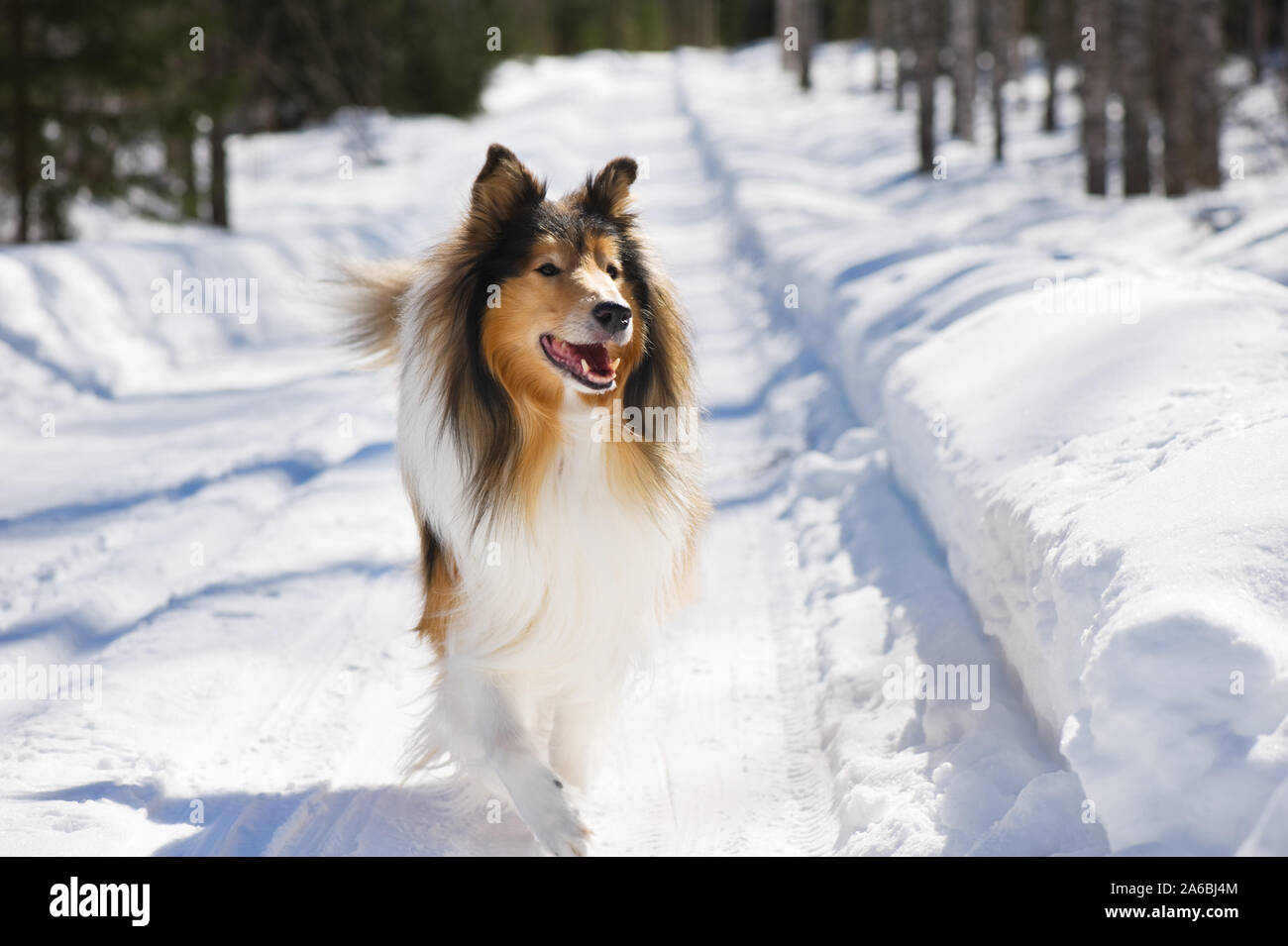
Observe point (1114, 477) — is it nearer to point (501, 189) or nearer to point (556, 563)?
point (556, 563)

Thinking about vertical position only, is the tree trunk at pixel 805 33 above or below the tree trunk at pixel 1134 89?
above

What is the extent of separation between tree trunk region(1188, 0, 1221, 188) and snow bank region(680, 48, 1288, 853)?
10.4 feet

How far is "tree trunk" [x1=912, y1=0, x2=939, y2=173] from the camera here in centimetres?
1628

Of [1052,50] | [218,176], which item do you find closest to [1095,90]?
[1052,50]

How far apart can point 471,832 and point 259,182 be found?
647 inches

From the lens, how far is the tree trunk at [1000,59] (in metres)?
18.1

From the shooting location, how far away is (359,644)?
4.18 metres

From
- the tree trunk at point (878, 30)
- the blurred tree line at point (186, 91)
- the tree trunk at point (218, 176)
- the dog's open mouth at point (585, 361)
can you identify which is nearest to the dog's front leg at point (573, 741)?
the dog's open mouth at point (585, 361)

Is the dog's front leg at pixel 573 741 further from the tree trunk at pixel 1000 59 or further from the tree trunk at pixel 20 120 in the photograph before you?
the tree trunk at pixel 1000 59

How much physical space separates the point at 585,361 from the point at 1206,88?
11.5 meters

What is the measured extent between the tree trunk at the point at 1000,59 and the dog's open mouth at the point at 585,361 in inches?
663

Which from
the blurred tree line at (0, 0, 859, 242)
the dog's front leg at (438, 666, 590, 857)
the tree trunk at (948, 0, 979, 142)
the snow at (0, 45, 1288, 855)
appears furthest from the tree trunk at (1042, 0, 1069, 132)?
the dog's front leg at (438, 666, 590, 857)

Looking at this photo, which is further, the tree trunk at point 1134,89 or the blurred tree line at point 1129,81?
the tree trunk at point 1134,89

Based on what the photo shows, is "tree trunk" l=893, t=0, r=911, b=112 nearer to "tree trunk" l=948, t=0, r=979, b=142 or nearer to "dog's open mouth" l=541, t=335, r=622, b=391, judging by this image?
"tree trunk" l=948, t=0, r=979, b=142
